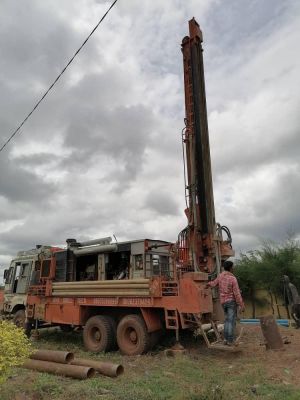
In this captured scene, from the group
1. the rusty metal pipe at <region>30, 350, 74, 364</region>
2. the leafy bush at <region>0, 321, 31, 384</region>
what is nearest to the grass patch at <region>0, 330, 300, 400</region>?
the rusty metal pipe at <region>30, 350, 74, 364</region>

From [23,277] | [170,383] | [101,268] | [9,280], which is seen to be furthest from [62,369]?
[9,280]

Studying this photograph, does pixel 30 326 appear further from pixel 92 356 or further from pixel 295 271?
pixel 295 271

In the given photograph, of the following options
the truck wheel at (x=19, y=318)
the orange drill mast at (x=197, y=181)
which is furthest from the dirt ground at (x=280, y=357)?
the truck wheel at (x=19, y=318)

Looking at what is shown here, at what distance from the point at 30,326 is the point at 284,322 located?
874cm

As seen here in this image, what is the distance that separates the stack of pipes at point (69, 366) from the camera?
23.2 feet

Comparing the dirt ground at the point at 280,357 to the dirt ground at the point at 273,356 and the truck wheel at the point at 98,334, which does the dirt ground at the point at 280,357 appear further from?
the truck wheel at the point at 98,334

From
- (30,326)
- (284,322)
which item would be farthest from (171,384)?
(284,322)

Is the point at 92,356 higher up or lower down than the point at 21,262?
lower down

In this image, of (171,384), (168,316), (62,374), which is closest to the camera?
(171,384)

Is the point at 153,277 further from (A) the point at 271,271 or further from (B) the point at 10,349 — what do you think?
(A) the point at 271,271

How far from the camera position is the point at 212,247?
33.3 feet

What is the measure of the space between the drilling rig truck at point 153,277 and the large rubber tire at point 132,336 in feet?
0.07

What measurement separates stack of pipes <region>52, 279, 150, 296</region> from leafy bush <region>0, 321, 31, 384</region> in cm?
453

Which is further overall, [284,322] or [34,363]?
[284,322]
